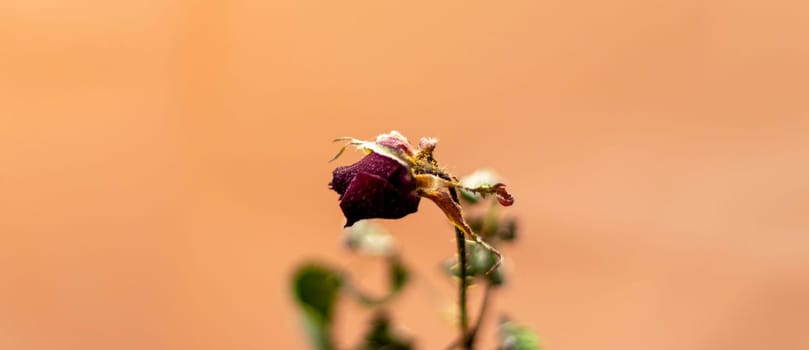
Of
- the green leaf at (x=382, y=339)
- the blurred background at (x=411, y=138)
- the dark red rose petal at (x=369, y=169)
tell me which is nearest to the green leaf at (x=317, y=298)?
→ the green leaf at (x=382, y=339)

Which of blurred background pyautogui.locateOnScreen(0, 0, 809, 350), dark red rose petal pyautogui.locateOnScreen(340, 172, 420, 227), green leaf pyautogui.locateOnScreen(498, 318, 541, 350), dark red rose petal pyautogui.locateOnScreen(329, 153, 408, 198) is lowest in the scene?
dark red rose petal pyautogui.locateOnScreen(340, 172, 420, 227)

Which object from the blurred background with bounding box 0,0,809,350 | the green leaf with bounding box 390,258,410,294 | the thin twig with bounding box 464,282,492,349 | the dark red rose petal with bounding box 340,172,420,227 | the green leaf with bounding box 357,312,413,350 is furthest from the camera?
the blurred background with bounding box 0,0,809,350

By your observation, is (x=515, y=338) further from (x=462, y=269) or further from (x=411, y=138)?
(x=411, y=138)

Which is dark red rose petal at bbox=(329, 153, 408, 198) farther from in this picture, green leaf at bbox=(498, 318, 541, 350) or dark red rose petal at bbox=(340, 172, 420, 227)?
green leaf at bbox=(498, 318, 541, 350)

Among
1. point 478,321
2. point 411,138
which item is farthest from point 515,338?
point 411,138

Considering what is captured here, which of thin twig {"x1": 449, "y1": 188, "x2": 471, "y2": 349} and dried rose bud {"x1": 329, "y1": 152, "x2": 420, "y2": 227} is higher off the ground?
thin twig {"x1": 449, "y1": 188, "x2": 471, "y2": 349}

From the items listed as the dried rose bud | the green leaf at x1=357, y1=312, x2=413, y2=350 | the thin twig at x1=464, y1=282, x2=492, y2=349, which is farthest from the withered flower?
the green leaf at x1=357, y1=312, x2=413, y2=350
